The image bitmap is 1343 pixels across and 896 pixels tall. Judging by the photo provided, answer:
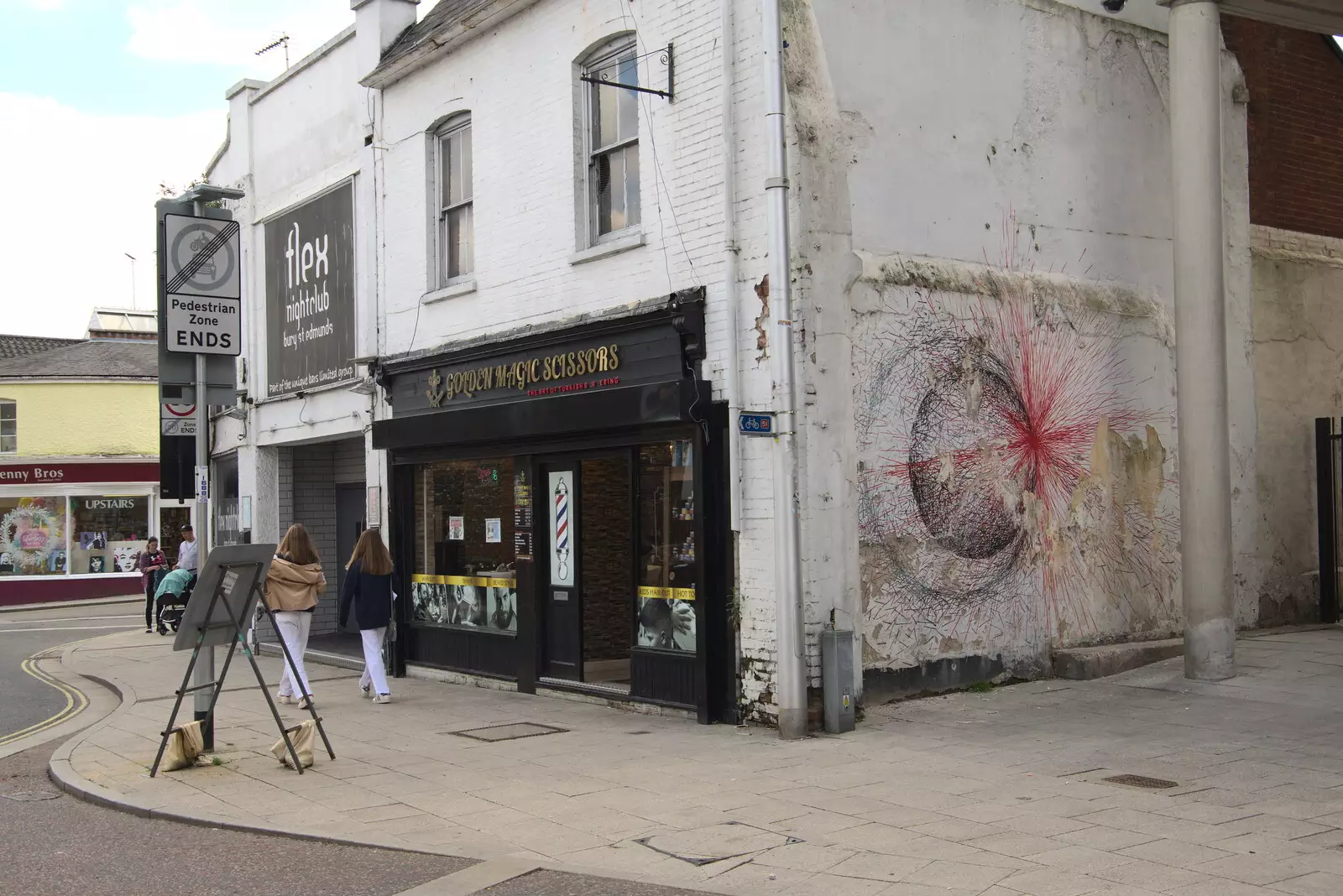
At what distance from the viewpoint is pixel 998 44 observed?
1169 cm

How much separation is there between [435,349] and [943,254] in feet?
18.7

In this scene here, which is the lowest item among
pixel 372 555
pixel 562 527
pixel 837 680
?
pixel 837 680

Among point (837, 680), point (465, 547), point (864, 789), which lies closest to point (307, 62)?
point (465, 547)

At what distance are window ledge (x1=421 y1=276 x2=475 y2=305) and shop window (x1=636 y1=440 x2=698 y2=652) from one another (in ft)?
11.0

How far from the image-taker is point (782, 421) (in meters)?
9.81

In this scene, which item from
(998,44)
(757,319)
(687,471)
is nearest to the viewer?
(757,319)

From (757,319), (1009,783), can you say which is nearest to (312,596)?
(757,319)

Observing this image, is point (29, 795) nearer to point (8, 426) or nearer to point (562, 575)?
point (562, 575)

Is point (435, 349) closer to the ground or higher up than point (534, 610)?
higher up

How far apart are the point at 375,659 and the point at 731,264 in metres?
5.28

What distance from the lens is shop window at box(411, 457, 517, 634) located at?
1328 cm

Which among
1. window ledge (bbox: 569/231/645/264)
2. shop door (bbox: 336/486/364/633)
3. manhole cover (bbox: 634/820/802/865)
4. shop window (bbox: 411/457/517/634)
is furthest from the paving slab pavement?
shop door (bbox: 336/486/364/633)

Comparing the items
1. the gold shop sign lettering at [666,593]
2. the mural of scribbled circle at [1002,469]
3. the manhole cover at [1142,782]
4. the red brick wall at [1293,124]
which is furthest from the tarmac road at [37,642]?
the red brick wall at [1293,124]

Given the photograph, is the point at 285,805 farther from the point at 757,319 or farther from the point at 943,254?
the point at 943,254
